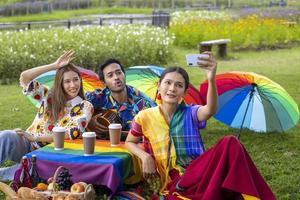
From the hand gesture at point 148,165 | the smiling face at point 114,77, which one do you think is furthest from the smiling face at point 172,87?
the smiling face at point 114,77

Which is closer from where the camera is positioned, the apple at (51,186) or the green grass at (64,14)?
the apple at (51,186)

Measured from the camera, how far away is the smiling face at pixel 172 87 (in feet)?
12.8

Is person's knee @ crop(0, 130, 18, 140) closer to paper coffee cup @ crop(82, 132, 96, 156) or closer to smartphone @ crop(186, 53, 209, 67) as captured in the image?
paper coffee cup @ crop(82, 132, 96, 156)

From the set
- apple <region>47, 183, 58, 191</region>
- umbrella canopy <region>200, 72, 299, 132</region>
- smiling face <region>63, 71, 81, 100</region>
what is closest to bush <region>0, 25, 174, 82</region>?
umbrella canopy <region>200, 72, 299, 132</region>

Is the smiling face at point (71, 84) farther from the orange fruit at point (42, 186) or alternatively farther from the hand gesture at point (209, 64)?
the hand gesture at point (209, 64)

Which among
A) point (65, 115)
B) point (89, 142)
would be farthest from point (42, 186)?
point (65, 115)

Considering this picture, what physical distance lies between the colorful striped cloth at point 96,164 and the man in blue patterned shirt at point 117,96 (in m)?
0.62

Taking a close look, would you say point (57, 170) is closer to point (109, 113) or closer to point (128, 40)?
point (109, 113)

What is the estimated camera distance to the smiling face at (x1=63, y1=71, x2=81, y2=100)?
14.9 feet

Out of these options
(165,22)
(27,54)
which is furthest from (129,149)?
(165,22)

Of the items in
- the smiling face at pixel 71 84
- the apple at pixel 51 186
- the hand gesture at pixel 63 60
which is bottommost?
the apple at pixel 51 186

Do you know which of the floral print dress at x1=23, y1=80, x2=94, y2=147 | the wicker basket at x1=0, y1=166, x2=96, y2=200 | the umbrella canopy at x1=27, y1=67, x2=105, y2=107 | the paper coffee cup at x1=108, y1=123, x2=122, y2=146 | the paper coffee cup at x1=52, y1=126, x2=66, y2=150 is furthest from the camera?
the umbrella canopy at x1=27, y1=67, x2=105, y2=107

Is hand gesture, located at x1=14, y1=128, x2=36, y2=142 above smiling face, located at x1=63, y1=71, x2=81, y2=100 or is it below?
below

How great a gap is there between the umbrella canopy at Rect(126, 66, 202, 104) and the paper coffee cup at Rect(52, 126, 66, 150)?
171cm
